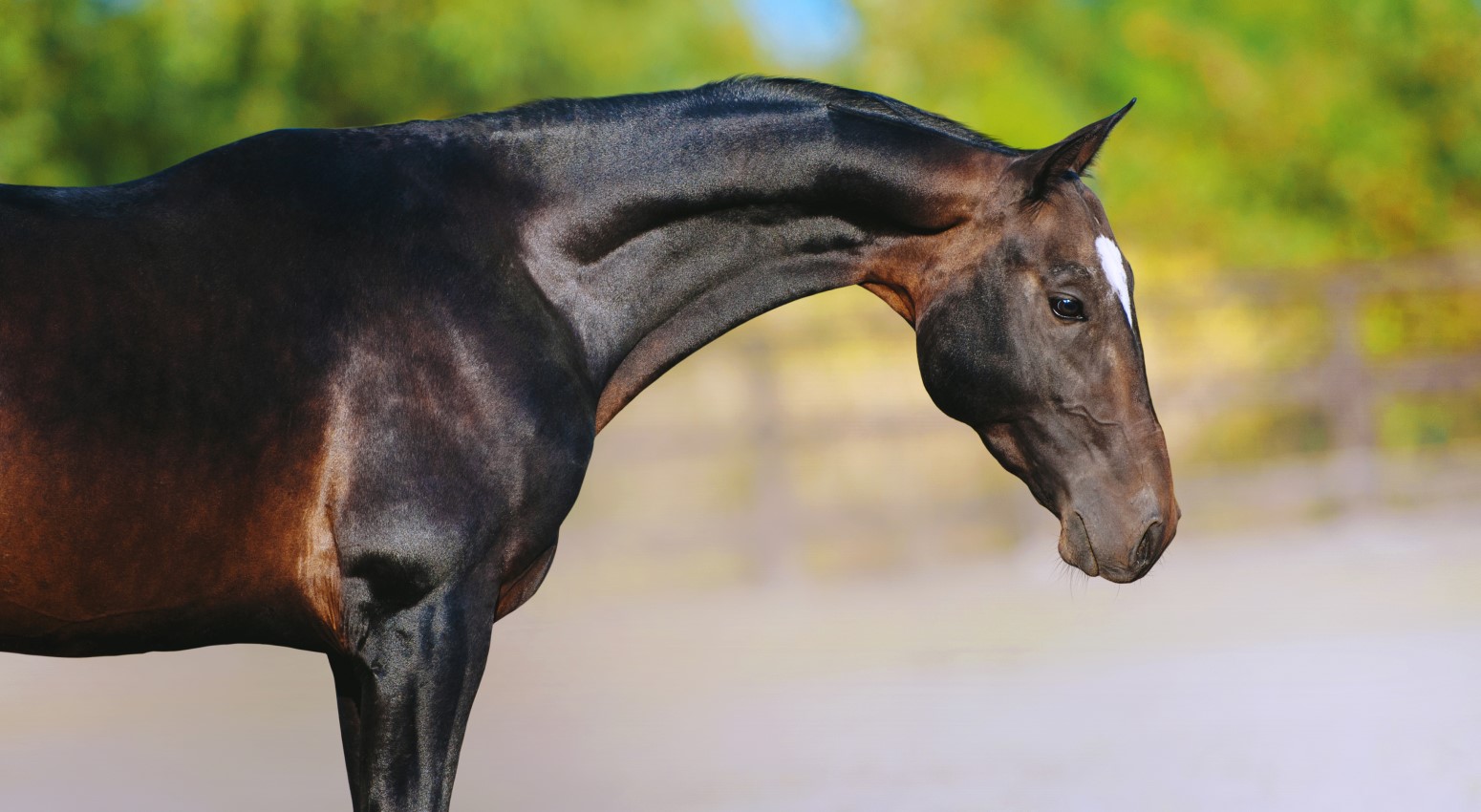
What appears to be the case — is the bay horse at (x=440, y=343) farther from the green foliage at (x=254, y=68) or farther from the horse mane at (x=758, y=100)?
the green foliage at (x=254, y=68)

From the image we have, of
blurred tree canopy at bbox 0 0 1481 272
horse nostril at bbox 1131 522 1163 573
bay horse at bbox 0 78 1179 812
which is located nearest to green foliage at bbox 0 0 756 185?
blurred tree canopy at bbox 0 0 1481 272

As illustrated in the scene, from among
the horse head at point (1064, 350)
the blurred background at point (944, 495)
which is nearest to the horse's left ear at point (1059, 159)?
the horse head at point (1064, 350)

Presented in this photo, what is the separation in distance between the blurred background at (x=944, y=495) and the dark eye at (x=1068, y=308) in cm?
208

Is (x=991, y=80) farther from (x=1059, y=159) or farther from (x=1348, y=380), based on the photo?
(x=1059, y=159)

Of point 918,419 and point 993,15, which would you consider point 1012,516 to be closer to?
point 918,419

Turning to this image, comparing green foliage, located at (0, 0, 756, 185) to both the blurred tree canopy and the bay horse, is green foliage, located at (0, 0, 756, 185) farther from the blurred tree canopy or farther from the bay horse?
the bay horse

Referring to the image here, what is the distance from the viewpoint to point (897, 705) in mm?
5637

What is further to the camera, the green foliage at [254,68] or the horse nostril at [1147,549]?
the green foliage at [254,68]

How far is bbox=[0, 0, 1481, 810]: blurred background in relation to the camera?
15.8 ft

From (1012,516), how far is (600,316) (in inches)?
294

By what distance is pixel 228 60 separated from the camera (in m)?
9.45

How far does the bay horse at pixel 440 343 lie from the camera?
2092mm

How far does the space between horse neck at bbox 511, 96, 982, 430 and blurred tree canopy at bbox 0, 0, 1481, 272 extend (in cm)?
735

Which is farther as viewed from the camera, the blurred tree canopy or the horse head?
the blurred tree canopy
